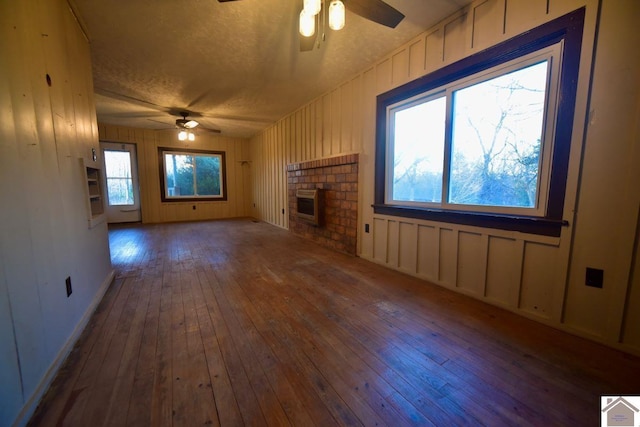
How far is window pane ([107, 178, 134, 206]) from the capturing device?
6262mm

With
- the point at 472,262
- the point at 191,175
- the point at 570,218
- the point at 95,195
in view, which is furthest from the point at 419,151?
the point at 191,175

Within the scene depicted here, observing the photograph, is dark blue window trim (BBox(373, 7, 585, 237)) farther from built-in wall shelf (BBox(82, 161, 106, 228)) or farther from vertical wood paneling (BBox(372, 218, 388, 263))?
built-in wall shelf (BBox(82, 161, 106, 228))

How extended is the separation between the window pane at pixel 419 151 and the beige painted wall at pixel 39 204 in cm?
313

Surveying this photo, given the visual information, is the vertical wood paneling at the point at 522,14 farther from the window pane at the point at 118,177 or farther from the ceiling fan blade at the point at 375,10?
the window pane at the point at 118,177

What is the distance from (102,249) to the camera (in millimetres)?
2484

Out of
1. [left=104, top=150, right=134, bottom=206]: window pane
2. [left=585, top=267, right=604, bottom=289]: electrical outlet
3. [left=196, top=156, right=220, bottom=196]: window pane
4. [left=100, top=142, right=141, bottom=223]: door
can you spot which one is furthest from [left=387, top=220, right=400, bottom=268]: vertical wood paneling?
[left=104, top=150, right=134, bottom=206]: window pane

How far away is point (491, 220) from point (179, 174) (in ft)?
25.4

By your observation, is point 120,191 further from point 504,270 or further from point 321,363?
point 504,270

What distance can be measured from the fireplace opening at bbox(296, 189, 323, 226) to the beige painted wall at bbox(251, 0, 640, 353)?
5.02ft

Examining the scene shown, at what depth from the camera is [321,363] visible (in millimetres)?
1400

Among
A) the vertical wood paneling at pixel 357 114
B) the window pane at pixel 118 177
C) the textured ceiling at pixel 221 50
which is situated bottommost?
the window pane at pixel 118 177

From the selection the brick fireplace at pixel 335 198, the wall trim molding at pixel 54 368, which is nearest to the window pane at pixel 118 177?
the brick fireplace at pixel 335 198

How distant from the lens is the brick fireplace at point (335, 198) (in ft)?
11.7

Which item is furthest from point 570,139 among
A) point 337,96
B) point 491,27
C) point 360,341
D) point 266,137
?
point 266,137
